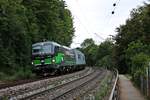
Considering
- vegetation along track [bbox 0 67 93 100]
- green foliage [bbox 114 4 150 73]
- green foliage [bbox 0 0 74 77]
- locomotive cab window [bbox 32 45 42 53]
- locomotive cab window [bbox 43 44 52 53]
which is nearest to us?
vegetation along track [bbox 0 67 93 100]

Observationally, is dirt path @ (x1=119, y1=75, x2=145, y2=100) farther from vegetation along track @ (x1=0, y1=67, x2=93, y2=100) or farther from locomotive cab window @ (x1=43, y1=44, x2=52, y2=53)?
locomotive cab window @ (x1=43, y1=44, x2=52, y2=53)

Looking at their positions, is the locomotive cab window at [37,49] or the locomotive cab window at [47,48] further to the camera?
the locomotive cab window at [47,48]

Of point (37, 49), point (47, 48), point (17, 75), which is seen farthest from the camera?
point (47, 48)

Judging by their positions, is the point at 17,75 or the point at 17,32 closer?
the point at 17,75

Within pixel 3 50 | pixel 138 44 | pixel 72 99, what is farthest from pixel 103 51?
pixel 72 99

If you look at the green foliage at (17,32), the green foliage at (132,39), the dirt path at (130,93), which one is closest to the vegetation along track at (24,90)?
the dirt path at (130,93)

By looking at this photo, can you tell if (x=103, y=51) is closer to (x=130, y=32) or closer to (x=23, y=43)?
(x=130, y=32)

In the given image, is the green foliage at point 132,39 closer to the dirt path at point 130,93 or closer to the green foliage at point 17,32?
the green foliage at point 17,32

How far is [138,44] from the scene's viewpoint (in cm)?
4694

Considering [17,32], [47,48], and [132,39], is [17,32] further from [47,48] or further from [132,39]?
[132,39]

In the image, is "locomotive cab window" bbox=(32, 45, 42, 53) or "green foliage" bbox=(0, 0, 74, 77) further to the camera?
"locomotive cab window" bbox=(32, 45, 42, 53)

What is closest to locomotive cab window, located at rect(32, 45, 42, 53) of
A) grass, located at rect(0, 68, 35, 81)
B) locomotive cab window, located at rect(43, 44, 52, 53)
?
locomotive cab window, located at rect(43, 44, 52, 53)

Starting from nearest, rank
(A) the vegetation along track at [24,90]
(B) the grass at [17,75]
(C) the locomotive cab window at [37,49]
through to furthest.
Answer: (A) the vegetation along track at [24,90] → (B) the grass at [17,75] → (C) the locomotive cab window at [37,49]

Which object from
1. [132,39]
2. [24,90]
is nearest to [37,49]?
[24,90]
